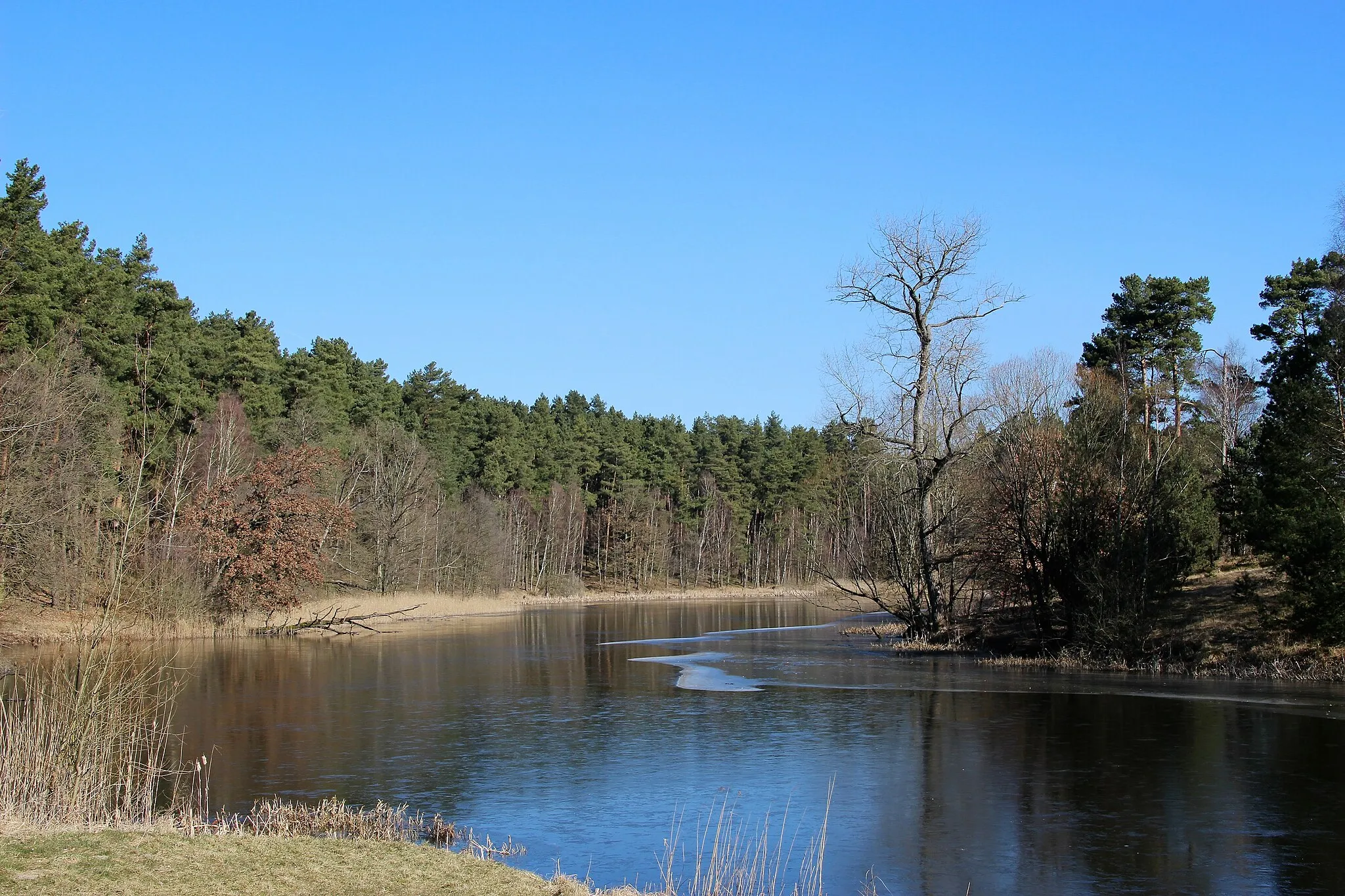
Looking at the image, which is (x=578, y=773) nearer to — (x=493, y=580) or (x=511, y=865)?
(x=511, y=865)

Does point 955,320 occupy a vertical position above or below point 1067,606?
above

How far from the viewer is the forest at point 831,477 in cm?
2936

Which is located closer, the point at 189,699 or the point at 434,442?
the point at 189,699

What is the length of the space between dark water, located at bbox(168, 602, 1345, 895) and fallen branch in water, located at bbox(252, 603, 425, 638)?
12.6 metres

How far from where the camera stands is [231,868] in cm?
991

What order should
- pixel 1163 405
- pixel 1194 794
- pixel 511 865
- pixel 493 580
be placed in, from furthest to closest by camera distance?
1. pixel 493 580
2. pixel 1163 405
3. pixel 1194 794
4. pixel 511 865

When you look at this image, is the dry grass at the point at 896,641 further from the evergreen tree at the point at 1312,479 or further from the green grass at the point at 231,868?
the green grass at the point at 231,868

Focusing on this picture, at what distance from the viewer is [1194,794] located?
15.8 metres

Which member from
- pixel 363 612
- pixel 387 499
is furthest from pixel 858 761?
pixel 387 499

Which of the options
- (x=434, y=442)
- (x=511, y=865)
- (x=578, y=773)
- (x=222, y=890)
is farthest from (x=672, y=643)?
(x=434, y=442)

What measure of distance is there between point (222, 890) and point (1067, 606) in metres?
29.9

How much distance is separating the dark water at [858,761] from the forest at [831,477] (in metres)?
4.36

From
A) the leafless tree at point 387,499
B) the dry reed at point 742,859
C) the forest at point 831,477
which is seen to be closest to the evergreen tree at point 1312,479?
the forest at point 831,477

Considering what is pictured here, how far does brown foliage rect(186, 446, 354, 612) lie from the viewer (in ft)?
146
